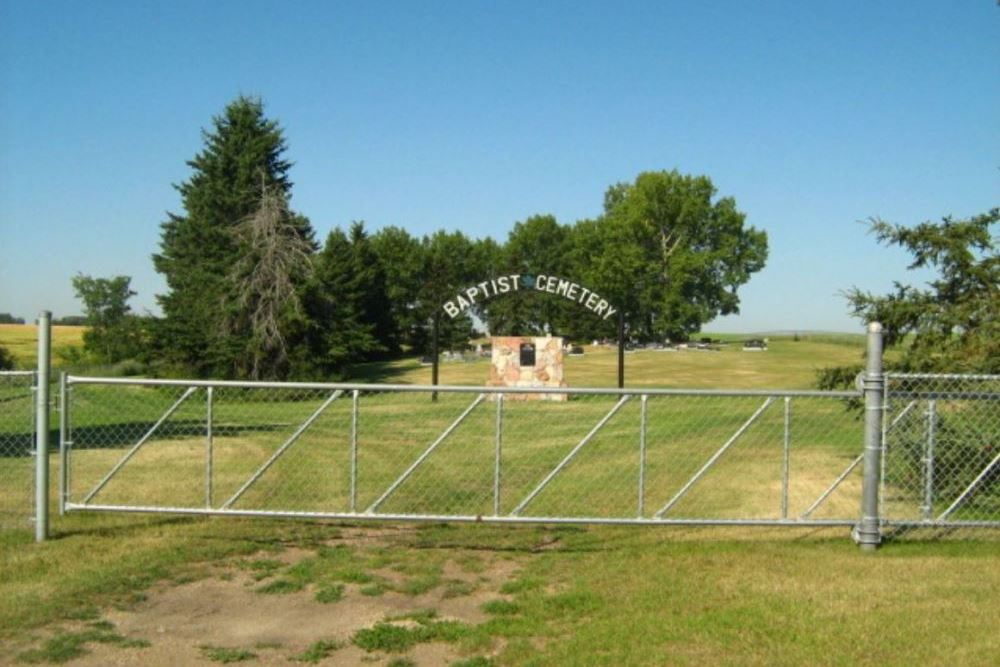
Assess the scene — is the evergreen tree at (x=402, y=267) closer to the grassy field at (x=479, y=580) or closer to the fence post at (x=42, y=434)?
the grassy field at (x=479, y=580)

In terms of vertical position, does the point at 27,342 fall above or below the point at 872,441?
above

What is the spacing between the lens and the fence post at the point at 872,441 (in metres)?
7.68

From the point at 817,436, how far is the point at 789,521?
27.1 feet

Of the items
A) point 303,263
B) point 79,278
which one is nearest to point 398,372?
point 303,263

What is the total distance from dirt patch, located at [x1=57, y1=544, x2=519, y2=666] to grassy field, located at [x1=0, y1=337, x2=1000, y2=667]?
0.07 ft

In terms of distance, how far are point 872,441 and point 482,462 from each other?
6588mm

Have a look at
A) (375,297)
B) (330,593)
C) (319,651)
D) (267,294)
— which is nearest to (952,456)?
(330,593)

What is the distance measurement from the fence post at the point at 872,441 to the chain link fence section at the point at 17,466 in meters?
7.28

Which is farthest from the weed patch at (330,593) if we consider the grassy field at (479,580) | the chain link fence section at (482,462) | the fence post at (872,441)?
the fence post at (872,441)

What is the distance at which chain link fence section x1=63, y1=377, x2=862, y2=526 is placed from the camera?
8062 mm

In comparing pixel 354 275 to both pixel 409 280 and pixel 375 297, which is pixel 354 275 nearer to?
pixel 375 297

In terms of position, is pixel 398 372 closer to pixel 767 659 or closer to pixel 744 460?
pixel 744 460

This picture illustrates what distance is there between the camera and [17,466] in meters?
12.1

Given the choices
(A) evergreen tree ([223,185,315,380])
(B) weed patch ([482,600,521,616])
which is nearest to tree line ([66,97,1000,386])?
(A) evergreen tree ([223,185,315,380])
